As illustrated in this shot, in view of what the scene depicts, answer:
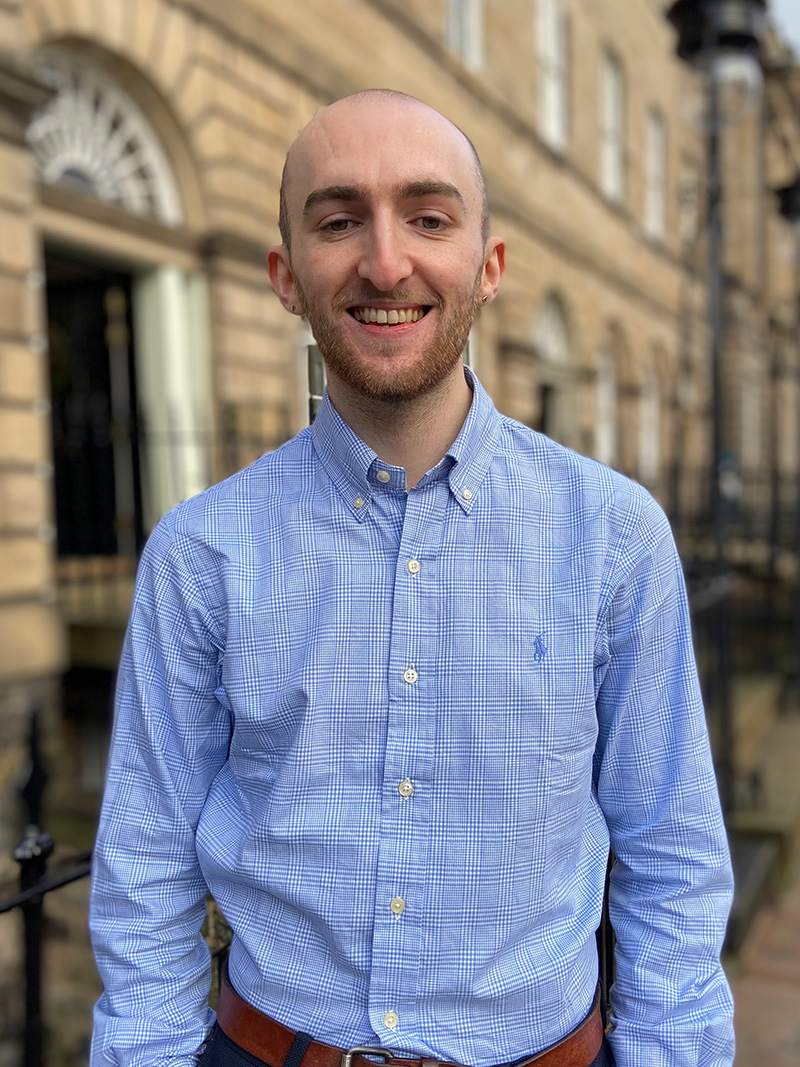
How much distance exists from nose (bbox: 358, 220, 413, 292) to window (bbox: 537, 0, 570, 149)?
1531 centimetres

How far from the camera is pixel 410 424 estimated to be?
145cm

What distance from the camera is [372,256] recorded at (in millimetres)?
1353

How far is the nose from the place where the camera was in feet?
4.39

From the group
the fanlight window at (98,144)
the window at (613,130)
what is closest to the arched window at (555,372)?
the window at (613,130)

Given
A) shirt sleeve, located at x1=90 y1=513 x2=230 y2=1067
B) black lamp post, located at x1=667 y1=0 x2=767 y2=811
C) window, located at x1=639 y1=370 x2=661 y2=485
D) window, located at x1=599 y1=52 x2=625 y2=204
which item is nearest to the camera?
shirt sleeve, located at x1=90 y1=513 x2=230 y2=1067

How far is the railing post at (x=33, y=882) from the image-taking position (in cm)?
201

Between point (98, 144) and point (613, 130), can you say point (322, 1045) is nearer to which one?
point (98, 144)

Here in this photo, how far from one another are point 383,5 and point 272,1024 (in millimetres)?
11004

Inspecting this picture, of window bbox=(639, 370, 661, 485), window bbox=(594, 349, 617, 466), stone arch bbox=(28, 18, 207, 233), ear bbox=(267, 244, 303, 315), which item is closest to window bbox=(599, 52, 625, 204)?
window bbox=(594, 349, 617, 466)

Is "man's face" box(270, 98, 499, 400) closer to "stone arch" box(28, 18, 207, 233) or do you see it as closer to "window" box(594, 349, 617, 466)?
"stone arch" box(28, 18, 207, 233)

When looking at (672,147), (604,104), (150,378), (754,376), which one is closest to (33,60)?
(150,378)

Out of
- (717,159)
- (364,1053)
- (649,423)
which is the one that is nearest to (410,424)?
(364,1053)

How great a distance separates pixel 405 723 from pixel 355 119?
827 millimetres

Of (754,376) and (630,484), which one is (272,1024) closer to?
(630,484)
